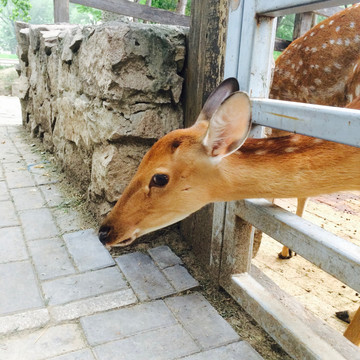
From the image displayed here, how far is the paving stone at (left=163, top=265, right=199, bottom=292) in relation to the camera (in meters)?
2.70

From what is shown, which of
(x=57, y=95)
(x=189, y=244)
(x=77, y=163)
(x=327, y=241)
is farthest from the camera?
(x=57, y=95)

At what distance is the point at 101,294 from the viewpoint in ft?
8.50

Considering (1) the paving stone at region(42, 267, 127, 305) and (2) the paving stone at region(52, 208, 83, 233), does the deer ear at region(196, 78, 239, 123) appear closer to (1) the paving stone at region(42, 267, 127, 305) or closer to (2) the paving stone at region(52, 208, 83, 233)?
(1) the paving stone at region(42, 267, 127, 305)

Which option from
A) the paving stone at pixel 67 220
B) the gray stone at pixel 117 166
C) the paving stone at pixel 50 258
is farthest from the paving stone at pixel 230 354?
the paving stone at pixel 67 220

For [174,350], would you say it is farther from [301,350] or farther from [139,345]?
[301,350]

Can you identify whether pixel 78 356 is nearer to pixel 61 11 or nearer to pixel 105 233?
pixel 105 233

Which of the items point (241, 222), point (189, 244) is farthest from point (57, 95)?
point (241, 222)

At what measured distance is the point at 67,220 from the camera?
356 cm

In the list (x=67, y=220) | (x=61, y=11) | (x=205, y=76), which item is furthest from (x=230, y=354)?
(x=61, y=11)

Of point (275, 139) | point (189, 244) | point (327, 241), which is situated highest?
point (275, 139)

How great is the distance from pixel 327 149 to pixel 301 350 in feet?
3.21

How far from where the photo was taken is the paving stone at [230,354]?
6.91 ft

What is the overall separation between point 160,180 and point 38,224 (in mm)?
1842

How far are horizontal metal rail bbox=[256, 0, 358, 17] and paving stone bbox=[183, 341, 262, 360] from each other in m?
1.73
